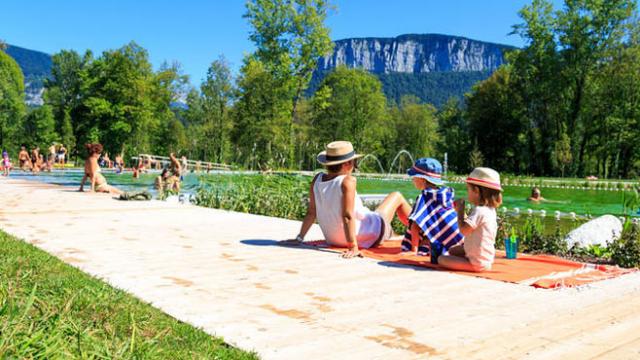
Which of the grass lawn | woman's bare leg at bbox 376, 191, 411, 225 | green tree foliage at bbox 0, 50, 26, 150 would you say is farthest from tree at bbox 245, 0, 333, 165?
the grass lawn

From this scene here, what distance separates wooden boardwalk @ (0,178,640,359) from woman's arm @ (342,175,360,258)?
20cm

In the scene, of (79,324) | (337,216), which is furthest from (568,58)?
(79,324)

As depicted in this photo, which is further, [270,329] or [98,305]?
[270,329]

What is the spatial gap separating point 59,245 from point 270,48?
39.2 metres

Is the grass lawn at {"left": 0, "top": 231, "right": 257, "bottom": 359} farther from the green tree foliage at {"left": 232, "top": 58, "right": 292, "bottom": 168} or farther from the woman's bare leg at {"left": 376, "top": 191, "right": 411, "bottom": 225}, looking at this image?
the green tree foliage at {"left": 232, "top": 58, "right": 292, "bottom": 168}

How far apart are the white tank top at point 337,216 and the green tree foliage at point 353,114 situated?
152 ft

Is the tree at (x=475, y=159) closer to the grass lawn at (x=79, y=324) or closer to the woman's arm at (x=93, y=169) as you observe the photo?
the woman's arm at (x=93, y=169)

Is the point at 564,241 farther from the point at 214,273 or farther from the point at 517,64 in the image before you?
the point at 517,64

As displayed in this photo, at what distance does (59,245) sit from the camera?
5562 millimetres


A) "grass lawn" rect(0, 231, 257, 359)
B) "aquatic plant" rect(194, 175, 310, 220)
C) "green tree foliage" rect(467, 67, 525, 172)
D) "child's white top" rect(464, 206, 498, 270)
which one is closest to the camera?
"grass lawn" rect(0, 231, 257, 359)

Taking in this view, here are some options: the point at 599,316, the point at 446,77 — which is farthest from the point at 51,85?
the point at 446,77

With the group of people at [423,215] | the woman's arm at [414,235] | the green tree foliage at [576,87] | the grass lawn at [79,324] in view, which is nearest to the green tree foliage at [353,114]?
the green tree foliage at [576,87]

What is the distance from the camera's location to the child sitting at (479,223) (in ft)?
14.4

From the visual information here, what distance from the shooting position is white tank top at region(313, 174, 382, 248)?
214 inches
